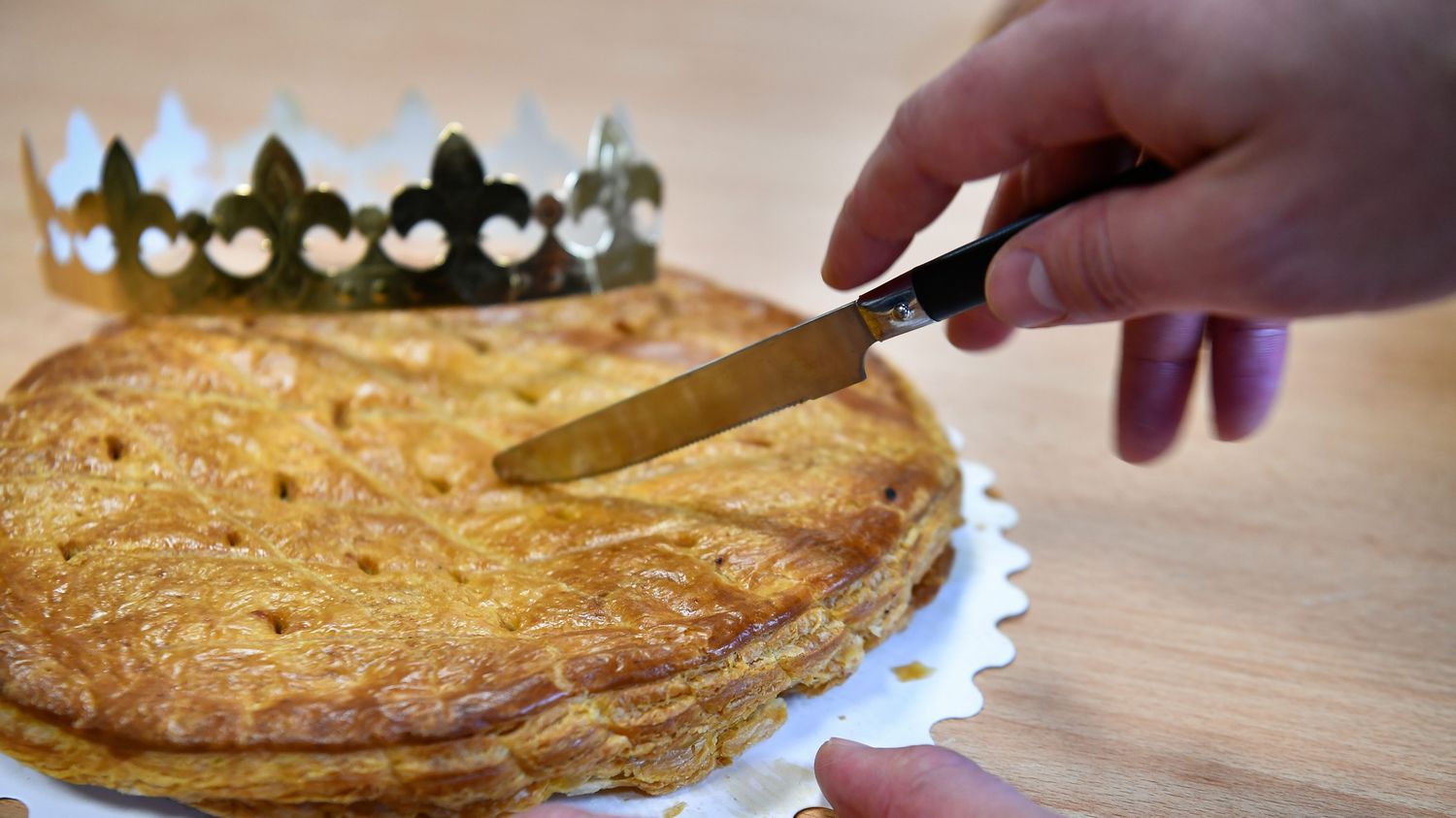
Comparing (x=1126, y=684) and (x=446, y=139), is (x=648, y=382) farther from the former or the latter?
(x=1126, y=684)

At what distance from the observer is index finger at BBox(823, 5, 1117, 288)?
114cm

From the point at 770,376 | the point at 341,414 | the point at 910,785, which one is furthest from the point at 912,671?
the point at 341,414

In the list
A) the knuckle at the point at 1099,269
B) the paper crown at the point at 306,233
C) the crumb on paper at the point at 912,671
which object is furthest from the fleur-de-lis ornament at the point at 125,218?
the knuckle at the point at 1099,269

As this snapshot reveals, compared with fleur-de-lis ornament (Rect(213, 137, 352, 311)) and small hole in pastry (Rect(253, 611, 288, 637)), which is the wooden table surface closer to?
fleur-de-lis ornament (Rect(213, 137, 352, 311))

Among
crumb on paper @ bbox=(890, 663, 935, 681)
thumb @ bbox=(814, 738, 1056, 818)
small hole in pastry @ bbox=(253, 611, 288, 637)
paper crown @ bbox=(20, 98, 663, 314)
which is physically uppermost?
paper crown @ bbox=(20, 98, 663, 314)

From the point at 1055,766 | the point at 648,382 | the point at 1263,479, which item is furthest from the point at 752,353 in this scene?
the point at 1263,479

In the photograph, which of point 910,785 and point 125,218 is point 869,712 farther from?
point 125,218

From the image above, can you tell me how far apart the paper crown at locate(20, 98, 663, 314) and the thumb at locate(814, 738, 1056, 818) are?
1.18 m

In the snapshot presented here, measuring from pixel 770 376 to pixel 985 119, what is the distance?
1.54 ft

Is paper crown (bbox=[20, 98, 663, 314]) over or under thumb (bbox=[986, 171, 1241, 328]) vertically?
over

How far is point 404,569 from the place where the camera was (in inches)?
60.9

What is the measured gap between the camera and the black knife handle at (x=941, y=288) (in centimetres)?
128

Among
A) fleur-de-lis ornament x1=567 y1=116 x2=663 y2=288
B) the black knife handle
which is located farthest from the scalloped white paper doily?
fleur-de-lis ornament x1=567 y1=116 x2=663 y2=288

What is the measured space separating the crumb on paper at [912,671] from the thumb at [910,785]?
12.0 inches
